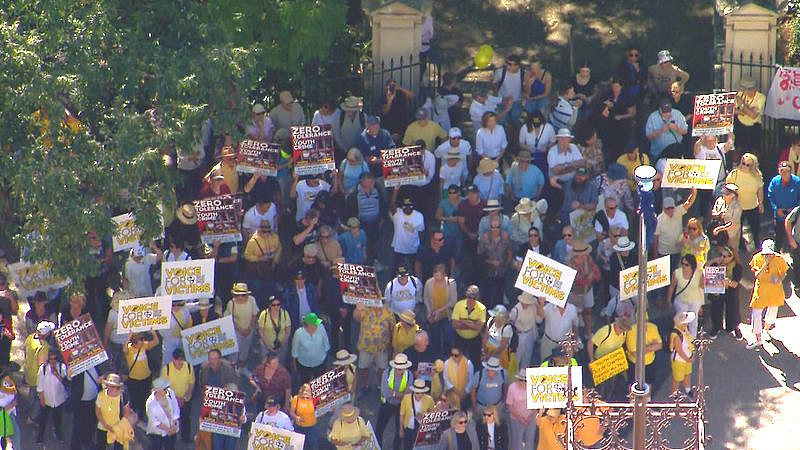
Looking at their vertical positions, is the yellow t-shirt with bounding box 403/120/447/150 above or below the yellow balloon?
above

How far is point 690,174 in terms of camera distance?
2544cm

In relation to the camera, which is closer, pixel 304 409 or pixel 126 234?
pixel 304 409

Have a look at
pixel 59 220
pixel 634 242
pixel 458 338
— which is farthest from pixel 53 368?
pixel 634 242

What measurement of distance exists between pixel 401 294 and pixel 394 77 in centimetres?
588

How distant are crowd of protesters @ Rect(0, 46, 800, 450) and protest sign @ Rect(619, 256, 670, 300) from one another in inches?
8.6

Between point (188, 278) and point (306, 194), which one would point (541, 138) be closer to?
point (306, 194)

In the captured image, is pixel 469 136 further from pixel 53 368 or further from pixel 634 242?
pixel 53 368

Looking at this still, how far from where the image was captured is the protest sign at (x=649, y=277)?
23.6 meters

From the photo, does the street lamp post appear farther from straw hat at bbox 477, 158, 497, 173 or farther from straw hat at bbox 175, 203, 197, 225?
straw hat at bbox 175, 203, 197, 225

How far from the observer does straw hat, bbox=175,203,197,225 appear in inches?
1008

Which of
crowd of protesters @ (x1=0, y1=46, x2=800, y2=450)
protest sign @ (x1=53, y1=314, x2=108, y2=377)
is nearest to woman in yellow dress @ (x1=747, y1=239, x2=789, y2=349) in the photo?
crowd of protesters @ (x1=0, y1=46, x2=800, y2=450)

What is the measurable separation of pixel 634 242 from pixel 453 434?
13.6 ft

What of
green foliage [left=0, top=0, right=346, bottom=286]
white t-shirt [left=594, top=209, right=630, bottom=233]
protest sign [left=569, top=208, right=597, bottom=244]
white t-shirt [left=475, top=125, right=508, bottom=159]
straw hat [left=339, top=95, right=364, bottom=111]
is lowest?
protest sign [left=569, top=208, right=597, bottom=244]

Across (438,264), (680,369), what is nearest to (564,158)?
(438,264)
